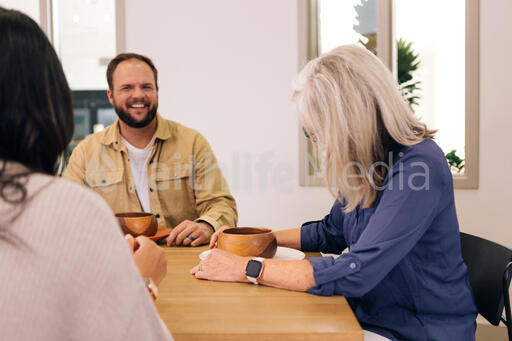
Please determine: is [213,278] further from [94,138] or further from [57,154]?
[94,138]

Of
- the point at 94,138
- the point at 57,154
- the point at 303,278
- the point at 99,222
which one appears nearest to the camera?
the point at 99,222

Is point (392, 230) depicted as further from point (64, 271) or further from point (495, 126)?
point (495, 126)

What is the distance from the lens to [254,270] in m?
1.05

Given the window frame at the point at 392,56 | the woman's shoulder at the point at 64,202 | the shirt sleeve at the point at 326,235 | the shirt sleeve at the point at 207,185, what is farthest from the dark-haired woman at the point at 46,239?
the window frame at the point at 392,56

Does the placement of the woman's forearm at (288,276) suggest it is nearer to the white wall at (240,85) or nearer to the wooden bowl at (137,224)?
the wooden bowl at (137,224)

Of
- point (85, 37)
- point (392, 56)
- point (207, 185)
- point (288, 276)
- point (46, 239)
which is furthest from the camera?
point (85, 37)

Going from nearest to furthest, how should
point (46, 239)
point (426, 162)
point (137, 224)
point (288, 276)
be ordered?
point (46, 239), point (288, 276), point (426, 162), point (137, 224)

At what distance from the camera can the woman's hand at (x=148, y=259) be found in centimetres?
87

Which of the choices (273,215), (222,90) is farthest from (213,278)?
(222,90)

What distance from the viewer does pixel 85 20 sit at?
3461 millimetres

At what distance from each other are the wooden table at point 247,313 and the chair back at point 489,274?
504 mm

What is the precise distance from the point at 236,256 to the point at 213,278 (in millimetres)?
80

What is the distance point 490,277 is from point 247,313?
2.50 ft

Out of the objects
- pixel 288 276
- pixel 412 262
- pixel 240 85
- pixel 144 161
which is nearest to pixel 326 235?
pixel 412 262
